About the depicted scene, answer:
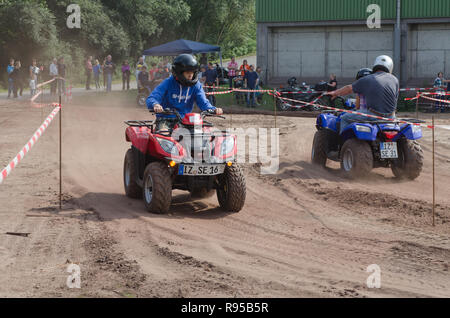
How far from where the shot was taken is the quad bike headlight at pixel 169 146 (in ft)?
28.4

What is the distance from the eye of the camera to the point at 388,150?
11.3m

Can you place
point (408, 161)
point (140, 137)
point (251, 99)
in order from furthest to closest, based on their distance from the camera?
point (251, 99), point (408, 161), point (140, 137)

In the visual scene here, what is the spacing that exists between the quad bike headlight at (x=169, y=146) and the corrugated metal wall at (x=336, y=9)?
21.5 m

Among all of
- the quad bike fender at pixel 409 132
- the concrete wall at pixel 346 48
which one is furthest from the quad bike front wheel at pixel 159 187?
the concrete wall at pixel 346 48

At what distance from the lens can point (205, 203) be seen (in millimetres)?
9711

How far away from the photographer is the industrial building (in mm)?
28188

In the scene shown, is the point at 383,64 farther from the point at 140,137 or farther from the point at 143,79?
the point at 143,79

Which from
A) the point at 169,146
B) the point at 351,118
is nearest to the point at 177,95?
the point at 169,146

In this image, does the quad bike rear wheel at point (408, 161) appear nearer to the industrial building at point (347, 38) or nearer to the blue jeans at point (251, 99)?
the blue jeans at point (251, 99)

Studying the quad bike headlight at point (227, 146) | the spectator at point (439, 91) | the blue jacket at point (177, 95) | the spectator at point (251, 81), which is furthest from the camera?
the spectator at point (251, 81)

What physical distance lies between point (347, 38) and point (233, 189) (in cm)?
2208

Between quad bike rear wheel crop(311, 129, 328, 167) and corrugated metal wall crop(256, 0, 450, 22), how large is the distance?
16986 mm

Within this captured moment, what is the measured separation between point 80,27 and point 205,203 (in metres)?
38.3
